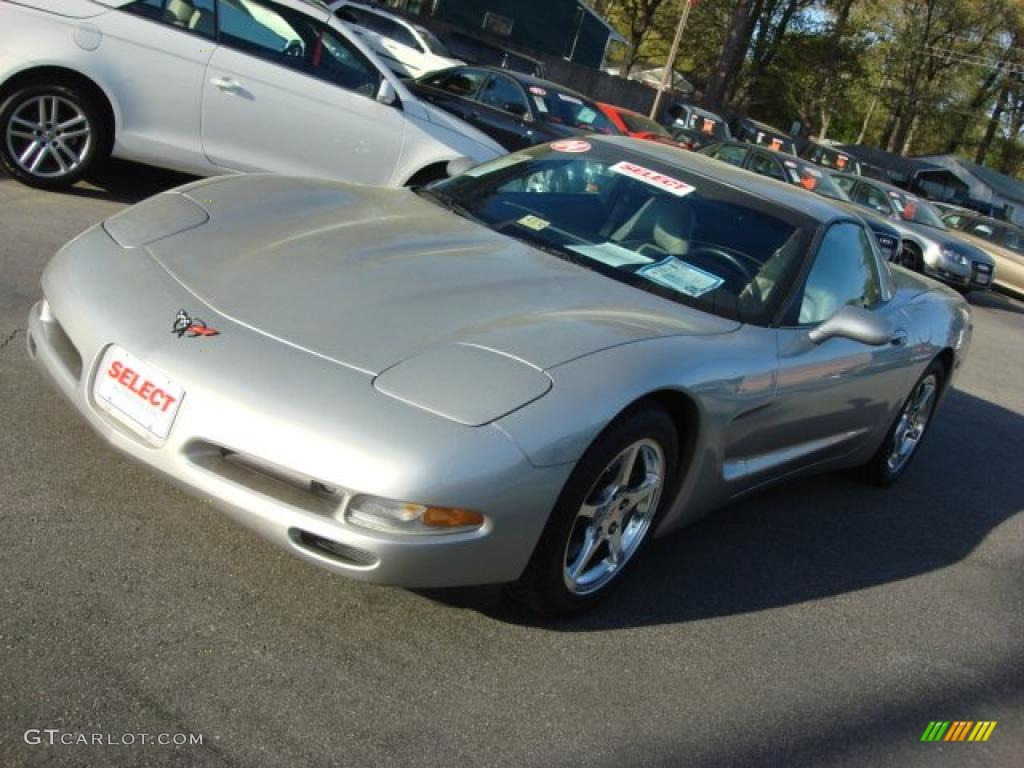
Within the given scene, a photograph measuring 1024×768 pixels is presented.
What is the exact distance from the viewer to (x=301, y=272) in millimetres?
3191

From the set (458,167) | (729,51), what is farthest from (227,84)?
(729,51)

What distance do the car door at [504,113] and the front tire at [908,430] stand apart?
6850 mm

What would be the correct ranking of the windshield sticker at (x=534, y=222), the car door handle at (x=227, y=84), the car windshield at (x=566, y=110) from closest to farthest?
the windshield sticker at (x=534, y=222), the car door handle at (x=227, y=84), the car windshield at (x=566, y=110)

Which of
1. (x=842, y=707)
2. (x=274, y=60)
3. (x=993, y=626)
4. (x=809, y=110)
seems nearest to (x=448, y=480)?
(x=842, y=707)

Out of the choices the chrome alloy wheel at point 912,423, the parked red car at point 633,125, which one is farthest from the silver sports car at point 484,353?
the parked red car at point 633,125

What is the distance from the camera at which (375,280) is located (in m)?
3.21

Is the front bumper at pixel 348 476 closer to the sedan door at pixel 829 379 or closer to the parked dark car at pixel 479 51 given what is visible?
the sedan door at pixel 829 379

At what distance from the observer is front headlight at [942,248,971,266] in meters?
16.0

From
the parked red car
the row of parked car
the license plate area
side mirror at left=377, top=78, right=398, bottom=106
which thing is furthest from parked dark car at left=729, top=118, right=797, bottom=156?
the license plate area

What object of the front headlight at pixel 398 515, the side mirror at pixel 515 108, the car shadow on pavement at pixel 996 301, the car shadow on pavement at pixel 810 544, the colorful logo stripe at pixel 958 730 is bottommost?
the car shadow on pavement at pixel 996 301

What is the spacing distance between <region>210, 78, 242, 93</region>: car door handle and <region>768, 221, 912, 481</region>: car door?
404cm

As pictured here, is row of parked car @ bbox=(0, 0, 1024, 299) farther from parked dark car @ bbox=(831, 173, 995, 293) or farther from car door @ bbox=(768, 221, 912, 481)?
parked dark car @ bbox=(831, 173, 995, 293)

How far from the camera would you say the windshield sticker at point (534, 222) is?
4.00m

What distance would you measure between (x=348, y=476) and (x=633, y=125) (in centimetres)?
1337
